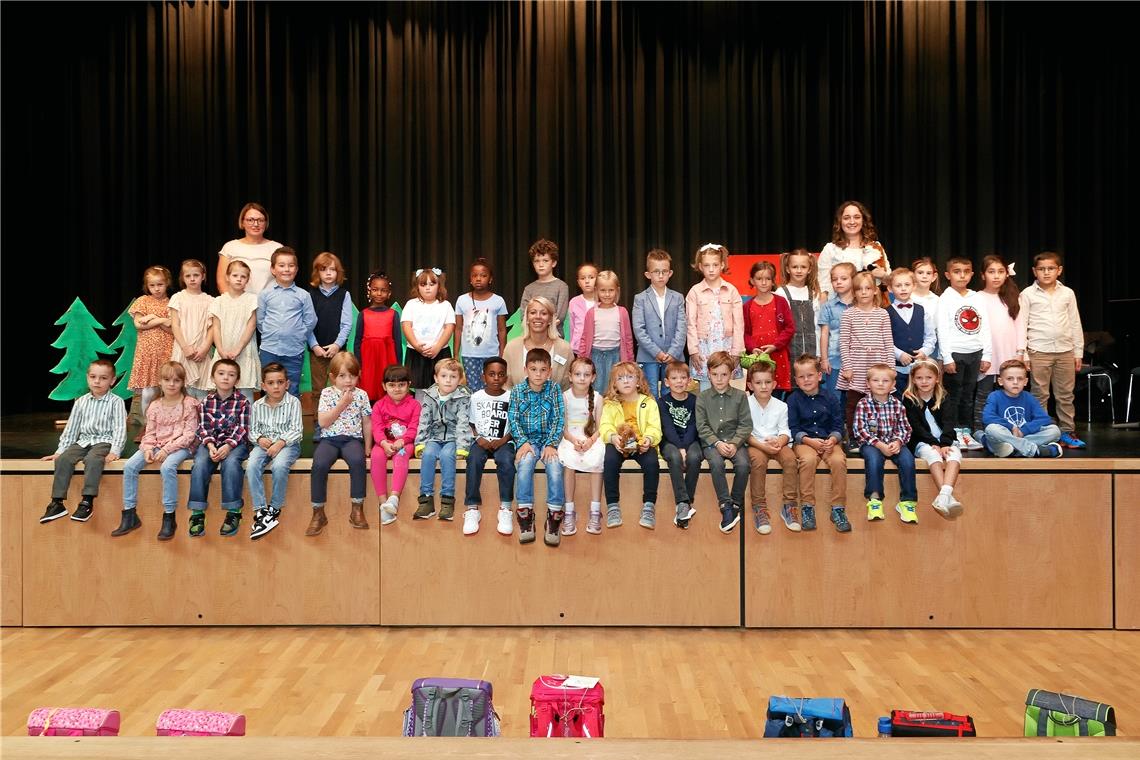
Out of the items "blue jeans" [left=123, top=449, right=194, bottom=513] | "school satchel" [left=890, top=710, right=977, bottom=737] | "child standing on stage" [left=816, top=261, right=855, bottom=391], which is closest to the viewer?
"school satchel" [left=890, top=710, right=977, bottom=737]

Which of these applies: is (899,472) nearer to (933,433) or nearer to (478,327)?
(933,433)

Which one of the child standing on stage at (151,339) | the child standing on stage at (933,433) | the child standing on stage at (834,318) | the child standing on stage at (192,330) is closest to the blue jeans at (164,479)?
the child standing on stage at (192,330)

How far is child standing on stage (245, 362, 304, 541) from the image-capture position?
5207 millimetres

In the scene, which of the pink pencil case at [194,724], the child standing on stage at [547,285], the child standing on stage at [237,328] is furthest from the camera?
the child standing on stage at [547,285]

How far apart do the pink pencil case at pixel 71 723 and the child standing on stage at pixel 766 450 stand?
10.8ft

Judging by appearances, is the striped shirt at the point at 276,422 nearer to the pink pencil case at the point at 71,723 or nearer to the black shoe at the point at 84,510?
the black shoe at the point at 84,510

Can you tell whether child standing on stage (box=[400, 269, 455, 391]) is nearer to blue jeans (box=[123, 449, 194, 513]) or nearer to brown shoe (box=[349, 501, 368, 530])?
brown shoe (box=[349, 501, 368, 530])

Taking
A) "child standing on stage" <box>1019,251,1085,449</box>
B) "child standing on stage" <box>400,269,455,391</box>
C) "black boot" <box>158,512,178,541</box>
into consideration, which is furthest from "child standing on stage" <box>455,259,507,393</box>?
"child standing on stage" <box>1019,251,1085,449</box>

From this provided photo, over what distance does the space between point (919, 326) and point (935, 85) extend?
4671 mm

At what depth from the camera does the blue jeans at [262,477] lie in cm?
521

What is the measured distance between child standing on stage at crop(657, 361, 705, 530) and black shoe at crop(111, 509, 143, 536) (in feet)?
9.24

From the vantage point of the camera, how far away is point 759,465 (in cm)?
520

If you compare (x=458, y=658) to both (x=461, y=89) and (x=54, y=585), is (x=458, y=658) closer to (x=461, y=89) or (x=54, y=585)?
(x=54, y=585)

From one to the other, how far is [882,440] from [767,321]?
1171 mm
